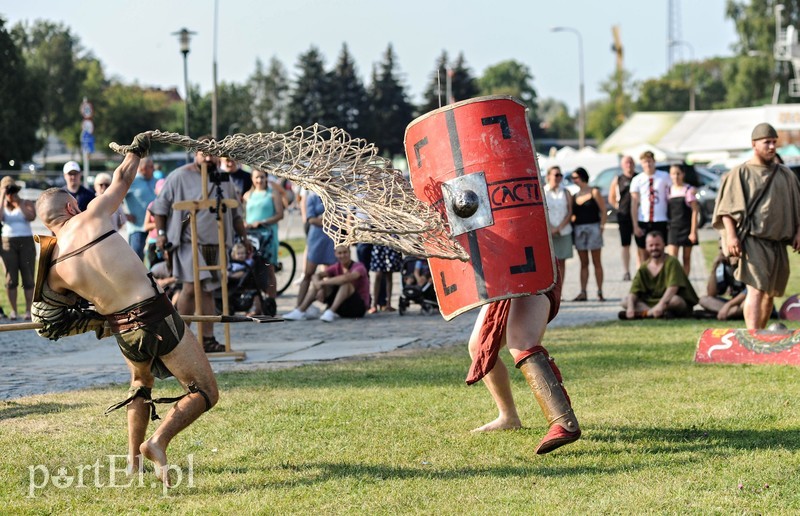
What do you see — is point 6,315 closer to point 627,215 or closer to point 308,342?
point 308,342

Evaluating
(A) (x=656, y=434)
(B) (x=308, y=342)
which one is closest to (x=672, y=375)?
(A) (x=656, y=434)

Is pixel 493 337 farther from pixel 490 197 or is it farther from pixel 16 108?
pixel 16 108

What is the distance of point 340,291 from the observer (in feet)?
45.6

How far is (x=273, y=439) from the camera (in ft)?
22.6

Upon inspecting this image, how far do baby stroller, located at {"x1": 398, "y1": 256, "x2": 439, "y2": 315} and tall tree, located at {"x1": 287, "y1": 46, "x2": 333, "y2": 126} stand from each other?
75.6 meters

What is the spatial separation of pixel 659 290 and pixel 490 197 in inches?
292

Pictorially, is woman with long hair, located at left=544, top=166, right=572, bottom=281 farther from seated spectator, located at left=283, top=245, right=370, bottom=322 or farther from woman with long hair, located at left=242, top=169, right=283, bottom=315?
woman with long hair, located at left=242, top=169, right=283, bottom=315

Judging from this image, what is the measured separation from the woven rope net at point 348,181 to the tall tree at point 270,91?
11564 cm

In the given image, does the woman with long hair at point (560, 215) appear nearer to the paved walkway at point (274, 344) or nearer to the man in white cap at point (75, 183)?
the paved walkway at point (274, 344)

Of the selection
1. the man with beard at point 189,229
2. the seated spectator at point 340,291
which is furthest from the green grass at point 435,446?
the seated spectator at point 340,291

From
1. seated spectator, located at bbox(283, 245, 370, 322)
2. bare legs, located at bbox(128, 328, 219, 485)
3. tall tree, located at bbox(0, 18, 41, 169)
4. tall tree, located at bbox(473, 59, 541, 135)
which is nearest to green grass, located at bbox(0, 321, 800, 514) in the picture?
bare legs, located at bbox(128, 328, 219, 485)

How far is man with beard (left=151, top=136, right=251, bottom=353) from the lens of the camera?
10.4 m

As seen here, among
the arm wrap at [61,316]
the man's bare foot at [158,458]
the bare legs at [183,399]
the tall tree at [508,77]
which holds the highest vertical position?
the tall tree at [508,77]

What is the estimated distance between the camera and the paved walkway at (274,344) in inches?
383
